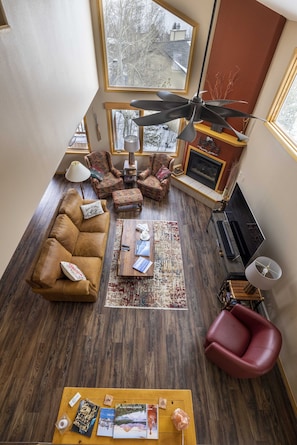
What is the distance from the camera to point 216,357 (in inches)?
120

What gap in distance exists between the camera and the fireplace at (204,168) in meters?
5.58

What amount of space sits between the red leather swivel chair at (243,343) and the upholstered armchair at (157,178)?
3.27 metres

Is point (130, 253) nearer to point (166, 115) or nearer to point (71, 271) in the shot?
point (71, 271)

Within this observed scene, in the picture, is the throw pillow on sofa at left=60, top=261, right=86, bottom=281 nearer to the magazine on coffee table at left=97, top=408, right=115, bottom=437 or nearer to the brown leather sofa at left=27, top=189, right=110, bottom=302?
the brown leather sofa at left=27, top=189, right=110, bottom=302

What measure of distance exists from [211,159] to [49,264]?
415cm

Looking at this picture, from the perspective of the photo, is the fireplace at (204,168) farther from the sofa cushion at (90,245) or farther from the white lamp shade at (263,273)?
the sofa cushion at (90,245)

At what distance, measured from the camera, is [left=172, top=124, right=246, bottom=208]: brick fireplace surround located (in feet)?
16.9

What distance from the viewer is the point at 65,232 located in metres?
4.05

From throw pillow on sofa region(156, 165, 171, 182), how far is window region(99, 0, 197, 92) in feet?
5.92

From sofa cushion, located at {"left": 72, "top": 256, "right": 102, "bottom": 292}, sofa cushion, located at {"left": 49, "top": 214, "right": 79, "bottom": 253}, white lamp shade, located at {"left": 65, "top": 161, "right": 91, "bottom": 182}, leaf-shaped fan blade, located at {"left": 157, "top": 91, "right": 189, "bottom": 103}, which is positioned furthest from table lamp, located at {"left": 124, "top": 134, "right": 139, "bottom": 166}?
leaf-shaped fan blade, located at {"left": 157, "top": 91, "right": 189, "bottom": 103}

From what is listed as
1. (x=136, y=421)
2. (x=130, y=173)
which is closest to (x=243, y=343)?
(x=136, y=421)

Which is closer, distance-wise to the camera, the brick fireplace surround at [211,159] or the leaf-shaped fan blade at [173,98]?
the leaf-shaped fan blade at [173,98]

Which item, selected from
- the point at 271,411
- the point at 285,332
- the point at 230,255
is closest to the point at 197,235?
the point at 230,255

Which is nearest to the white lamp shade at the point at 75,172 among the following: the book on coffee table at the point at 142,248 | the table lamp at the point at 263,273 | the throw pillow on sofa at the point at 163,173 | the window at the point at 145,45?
the book on coffee table at the point at 142,248
